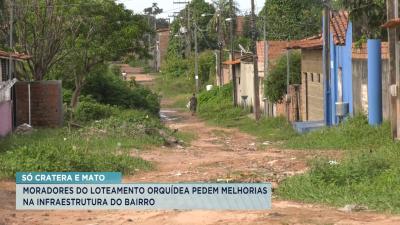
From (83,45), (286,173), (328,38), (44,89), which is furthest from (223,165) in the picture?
(83,45)

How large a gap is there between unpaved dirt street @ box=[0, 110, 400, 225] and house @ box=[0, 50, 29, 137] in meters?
5.48

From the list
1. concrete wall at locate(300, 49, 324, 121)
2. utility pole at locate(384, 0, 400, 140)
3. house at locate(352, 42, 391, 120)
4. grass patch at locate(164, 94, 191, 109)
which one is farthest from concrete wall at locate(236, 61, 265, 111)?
utility pole at locate(384, 0, 400, 140)

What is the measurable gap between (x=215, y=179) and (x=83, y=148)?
6.28 metres

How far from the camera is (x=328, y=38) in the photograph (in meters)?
27.0

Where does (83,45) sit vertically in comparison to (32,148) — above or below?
above

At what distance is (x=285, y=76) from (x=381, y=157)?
21.3m

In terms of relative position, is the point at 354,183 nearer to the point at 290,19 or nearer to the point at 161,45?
the point at 290,19

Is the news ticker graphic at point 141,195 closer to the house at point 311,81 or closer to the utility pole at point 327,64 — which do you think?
the utility pole at point 327,64

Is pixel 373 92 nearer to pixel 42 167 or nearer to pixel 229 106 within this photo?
pixel 42 167

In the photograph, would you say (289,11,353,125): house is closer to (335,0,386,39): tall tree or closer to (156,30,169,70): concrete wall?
(335,0,386,39): tall tree

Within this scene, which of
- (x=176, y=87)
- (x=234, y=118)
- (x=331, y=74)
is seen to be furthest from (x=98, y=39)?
(x=176, y=87)

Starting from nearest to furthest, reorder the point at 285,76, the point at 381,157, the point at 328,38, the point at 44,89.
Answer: the point at 381,157
the point at 328,38
the point at 44,89
the point at 285,76

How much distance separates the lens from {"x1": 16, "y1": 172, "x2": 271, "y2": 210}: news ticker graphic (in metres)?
9.28

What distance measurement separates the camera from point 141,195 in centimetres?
926
